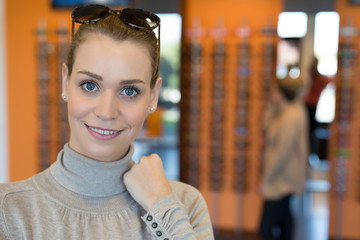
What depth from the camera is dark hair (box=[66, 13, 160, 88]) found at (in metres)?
1.02

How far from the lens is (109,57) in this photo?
0.99m

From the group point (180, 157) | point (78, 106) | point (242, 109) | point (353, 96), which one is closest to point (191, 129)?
point (180, 157)

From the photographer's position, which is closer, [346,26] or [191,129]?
[346,26]

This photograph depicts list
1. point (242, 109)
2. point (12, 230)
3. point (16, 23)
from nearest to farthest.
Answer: point (12, 230) → point (242, 109) → point (16, 23)

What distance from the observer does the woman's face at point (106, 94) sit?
1.00m

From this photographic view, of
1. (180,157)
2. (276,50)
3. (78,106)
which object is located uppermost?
(276,50)

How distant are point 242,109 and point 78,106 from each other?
132 inches

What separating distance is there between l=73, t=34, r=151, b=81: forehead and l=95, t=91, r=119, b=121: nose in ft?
0.18

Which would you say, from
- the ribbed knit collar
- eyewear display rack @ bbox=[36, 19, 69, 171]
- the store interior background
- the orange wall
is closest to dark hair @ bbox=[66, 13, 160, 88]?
the ribbed knit collar

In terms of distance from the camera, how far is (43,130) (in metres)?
4.52

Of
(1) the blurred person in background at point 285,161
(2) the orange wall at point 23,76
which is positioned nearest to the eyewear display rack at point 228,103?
(1) the blurred person in background at point 285,161

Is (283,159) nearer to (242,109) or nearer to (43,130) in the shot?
(242,109)

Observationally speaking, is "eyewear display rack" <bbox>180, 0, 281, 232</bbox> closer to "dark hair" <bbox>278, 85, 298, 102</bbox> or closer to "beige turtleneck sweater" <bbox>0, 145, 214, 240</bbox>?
"dark hair" <bbox>278, 85, 298, 102</bbox>

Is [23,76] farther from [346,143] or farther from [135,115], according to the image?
[135,115]
